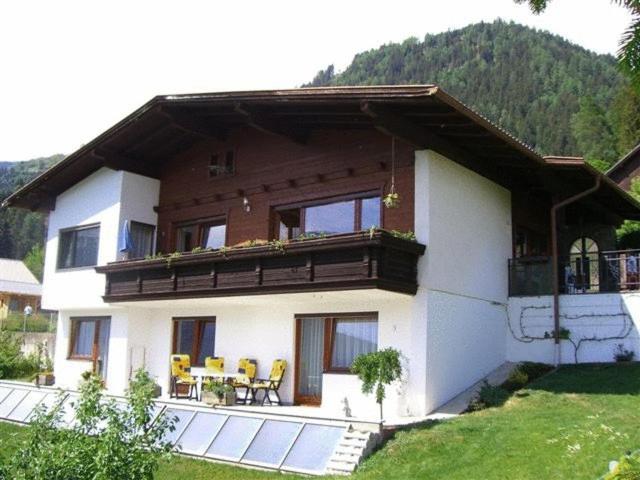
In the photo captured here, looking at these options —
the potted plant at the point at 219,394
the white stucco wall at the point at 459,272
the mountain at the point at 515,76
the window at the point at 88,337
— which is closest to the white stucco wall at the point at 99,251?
the window at the point at 88,337

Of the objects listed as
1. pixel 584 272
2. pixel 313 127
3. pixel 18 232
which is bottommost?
pixel 584 272

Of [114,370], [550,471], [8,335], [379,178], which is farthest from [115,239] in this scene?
[550,471]

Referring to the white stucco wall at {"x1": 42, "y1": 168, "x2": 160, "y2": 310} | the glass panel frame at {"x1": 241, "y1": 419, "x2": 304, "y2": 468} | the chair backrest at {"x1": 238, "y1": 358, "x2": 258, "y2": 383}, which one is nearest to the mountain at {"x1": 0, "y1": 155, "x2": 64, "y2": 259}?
the white stucco wall at {"x1": 42, "y1": 168, "x2": 160, "y2": 310}

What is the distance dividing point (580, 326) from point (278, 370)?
6.47 m

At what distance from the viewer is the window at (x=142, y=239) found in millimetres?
19422

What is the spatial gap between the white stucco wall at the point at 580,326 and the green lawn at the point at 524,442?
1.61 m

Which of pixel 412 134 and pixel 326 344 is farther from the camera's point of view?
pixel 326 344

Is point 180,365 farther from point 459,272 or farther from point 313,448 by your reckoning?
point 459,272

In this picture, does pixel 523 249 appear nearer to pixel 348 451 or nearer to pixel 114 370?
pixel 348 451

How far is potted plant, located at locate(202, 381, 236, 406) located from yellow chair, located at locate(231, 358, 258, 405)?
0.21 meters

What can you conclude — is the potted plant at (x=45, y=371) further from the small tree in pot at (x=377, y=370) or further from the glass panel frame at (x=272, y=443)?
the small tree in pot at (x=377, y=370)

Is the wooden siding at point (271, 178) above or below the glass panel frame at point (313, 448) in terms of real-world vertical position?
above

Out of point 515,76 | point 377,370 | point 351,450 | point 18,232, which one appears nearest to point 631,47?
point 351,450

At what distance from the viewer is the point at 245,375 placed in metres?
16.0
